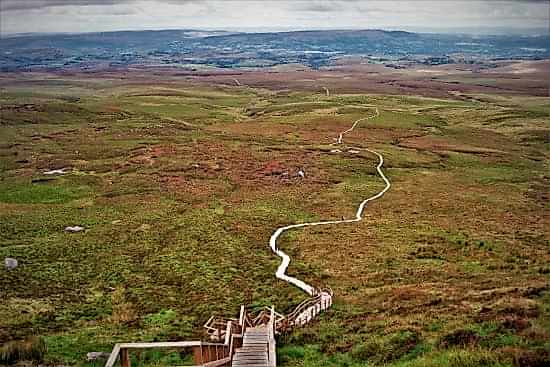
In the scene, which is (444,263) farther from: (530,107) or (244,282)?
(530,107)

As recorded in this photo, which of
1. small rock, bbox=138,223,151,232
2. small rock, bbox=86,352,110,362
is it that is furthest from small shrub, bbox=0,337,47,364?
small rock, bbox=138,223,151,232

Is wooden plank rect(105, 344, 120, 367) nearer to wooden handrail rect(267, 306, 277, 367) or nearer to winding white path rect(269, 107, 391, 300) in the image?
wooden handrail rect(267, 306, 277, 367)

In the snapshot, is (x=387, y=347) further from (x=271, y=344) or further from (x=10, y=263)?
(x=10, y=263)

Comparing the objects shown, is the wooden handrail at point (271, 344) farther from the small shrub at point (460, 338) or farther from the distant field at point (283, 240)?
the small shrub at point (460, 338)

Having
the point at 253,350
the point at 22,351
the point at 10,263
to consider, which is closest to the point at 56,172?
the point at 10,263

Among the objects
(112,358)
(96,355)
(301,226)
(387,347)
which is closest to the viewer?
(112,358)

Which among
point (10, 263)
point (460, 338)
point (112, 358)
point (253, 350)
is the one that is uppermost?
point (112, 358)
